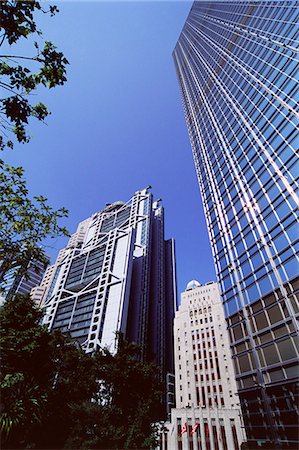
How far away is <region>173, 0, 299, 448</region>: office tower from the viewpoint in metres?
16.0

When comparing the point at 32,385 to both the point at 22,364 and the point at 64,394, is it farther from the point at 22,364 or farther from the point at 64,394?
the point at 64,394

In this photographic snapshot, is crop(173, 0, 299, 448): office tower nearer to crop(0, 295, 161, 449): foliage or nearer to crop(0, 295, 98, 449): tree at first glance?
crop(0, 295, 161, 449): foliage

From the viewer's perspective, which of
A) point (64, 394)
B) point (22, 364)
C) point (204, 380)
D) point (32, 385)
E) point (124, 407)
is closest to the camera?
point (32, 385)

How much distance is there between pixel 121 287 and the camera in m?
73.9

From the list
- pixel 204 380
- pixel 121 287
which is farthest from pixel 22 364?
pixel 121 287

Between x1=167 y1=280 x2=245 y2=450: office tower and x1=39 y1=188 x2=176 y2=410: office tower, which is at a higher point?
x1=39 y1=188 x2=176 y2=410: office tower

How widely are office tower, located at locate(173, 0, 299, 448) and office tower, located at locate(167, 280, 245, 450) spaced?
79.9 feet

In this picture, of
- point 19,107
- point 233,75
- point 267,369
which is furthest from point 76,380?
point 233,75

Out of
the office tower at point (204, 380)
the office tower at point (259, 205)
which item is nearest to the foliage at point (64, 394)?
the office tower at point (259, 205)

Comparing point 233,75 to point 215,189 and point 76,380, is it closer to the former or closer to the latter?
point 215,189

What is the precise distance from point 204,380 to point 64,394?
169 feet

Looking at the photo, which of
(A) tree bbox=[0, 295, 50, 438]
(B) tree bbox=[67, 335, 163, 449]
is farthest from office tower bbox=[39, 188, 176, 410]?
(A) tree bbox=[0, 295, 50, 438]

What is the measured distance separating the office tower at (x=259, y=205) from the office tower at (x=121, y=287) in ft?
148

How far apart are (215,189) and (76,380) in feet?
86.2
